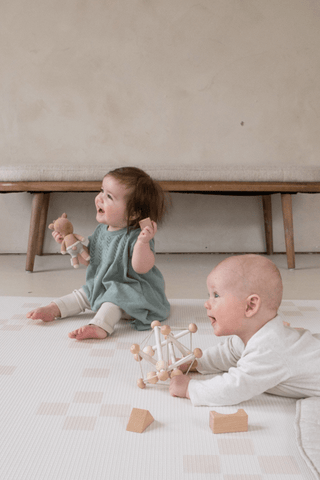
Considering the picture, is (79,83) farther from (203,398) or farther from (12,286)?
(203,398)

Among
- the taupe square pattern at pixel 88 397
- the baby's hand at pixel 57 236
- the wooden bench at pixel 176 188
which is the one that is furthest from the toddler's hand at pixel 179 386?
the wooden bench at pixel 176 188

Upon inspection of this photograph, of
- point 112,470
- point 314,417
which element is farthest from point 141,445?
point 314,417

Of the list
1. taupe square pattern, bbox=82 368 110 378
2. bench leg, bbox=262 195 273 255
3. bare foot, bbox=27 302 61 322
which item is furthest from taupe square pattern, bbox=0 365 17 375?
bench leg, bbox=262 195 273 255

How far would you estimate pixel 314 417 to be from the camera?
564 millimetres

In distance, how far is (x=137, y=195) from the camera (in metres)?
1.02

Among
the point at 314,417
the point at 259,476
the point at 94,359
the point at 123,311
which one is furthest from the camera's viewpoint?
the point at 123,311

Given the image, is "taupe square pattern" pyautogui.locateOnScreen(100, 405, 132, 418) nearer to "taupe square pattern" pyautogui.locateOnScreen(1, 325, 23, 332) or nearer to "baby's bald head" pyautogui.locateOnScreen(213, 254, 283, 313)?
"baby's bald head" pyautogui.locateOnScreen(213, 254, 283, 313)

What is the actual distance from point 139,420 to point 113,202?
57cm

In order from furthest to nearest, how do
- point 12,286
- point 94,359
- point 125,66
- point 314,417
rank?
point 125,66, point 12,286, point 94,359, point 314,417

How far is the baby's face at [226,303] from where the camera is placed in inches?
24.9

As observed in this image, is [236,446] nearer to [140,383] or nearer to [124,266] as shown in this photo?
[140,383]

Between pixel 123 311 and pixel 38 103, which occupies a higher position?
pixel 38 103

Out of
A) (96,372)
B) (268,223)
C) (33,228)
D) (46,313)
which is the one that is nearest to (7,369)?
(96,372)

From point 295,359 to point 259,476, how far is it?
0.61 ft
